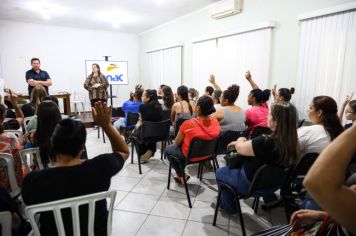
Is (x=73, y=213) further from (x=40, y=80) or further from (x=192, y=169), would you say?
(x=40, y=80)

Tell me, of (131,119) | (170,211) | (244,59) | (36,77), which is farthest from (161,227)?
(36,77)

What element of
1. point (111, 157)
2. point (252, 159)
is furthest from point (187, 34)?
point (111, 157)

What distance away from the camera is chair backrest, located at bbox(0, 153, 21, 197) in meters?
1.62

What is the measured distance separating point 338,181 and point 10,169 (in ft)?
6.30

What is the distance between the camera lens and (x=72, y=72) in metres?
7.64

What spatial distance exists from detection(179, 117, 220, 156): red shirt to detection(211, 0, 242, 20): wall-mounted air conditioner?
2.82m

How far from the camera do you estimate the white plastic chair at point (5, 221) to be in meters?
1.11

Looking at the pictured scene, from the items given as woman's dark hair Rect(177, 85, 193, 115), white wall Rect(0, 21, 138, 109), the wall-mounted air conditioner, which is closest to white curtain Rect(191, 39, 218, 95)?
the wall-mounted air conditioner

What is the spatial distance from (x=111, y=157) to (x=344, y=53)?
3149mm

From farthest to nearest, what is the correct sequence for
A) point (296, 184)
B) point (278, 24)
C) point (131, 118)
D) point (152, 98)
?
1. point (131, 118)
2. point (278, 24)
3. point (152, 98)
4. point (296, 184)

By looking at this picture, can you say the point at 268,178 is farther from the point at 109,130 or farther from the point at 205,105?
the point at 109,130

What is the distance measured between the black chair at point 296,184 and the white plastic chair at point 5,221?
1768 mm

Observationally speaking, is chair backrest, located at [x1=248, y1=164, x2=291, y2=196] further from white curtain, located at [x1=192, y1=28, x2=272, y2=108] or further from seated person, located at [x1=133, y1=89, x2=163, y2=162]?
white curtain, located at [x1=192, y1=28, x2=272, y2=108]

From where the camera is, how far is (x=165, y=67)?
6934 mm
